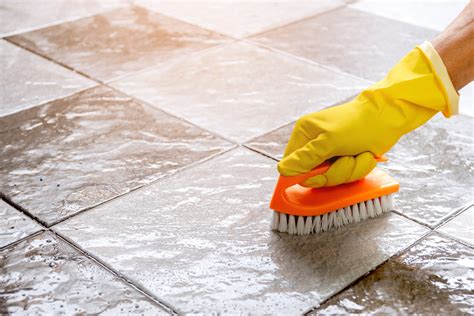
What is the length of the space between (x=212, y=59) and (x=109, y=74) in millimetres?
320

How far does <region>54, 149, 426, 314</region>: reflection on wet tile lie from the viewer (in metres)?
1.31

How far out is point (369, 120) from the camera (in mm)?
1433

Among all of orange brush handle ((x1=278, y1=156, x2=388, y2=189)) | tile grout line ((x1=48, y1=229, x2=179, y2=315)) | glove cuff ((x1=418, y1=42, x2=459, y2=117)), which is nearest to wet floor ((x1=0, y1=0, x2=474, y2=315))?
tile grout line ((x1=48, y1=229, x2=179, y2=315))

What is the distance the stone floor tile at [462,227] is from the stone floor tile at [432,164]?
0.9 inches

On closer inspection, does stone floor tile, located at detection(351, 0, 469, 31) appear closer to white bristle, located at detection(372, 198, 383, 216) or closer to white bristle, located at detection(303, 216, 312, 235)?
white bristle, located at detection(372, 198, 383, 216)

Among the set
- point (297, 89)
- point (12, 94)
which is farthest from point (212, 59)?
point (12, 94)

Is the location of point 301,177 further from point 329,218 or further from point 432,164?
point 432,164

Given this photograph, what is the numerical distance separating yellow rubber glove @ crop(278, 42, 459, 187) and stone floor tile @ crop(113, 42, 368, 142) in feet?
1.43

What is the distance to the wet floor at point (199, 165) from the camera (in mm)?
1323

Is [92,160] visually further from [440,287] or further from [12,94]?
[440,287]

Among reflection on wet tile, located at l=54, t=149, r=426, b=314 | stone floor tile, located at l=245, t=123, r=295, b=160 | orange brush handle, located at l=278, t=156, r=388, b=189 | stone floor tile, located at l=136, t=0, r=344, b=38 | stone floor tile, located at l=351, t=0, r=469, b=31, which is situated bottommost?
reflection on wet tile, located at l=54, t=149, r=426, b=314

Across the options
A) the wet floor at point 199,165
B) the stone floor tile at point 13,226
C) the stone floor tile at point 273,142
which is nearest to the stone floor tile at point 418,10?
the wet floor at point 199,165

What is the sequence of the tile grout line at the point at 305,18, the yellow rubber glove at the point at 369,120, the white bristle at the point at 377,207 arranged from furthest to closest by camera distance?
the tile grout line at the point at 305,18, the white bristle at the point at 377,207, the yellow rubber glove at the point at 369,120

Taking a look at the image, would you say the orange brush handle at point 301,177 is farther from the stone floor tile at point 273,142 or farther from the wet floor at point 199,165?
the stone floor tile at point 273,142
